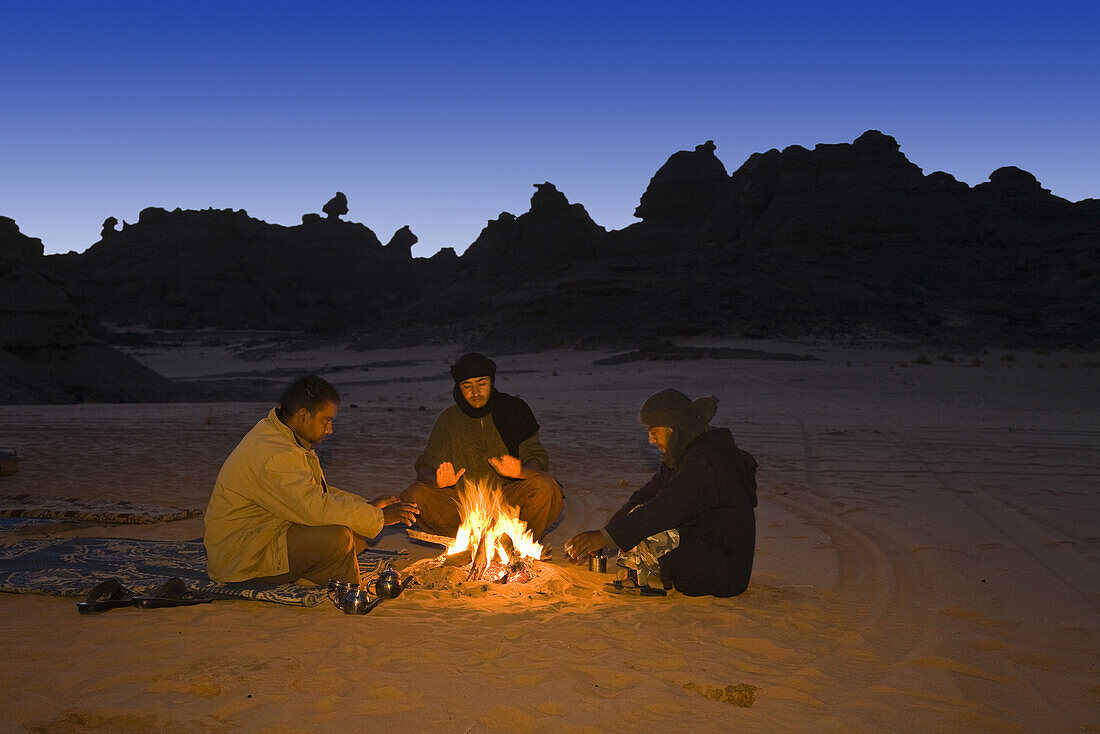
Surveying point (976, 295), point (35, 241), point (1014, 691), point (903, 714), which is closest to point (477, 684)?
point (903, 714)

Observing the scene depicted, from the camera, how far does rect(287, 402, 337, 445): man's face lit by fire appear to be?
169 inches

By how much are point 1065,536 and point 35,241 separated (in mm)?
31164

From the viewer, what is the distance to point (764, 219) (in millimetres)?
70250

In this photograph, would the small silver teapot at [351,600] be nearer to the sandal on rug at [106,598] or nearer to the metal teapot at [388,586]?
the metal teapot at [388,586]

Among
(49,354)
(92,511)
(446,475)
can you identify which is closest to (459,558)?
(446,475)

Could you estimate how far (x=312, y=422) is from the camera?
4328mm

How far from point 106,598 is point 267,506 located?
0.99 metres

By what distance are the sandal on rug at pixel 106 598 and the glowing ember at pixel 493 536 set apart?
2004 millimetres

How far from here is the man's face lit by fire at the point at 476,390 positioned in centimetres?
605

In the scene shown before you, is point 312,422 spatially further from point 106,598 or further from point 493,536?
point 493,536

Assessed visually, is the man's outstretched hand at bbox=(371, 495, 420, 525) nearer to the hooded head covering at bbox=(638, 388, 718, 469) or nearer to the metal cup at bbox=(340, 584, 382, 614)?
the metal cup at bbox=(340, 584, 382, 614)

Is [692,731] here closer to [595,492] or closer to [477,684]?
[477,684]

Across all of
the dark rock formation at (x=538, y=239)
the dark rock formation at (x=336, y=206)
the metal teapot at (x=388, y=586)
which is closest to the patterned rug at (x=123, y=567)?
the metal teapot at (x=388, y=586)

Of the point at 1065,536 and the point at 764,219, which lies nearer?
the point at 1065,536
